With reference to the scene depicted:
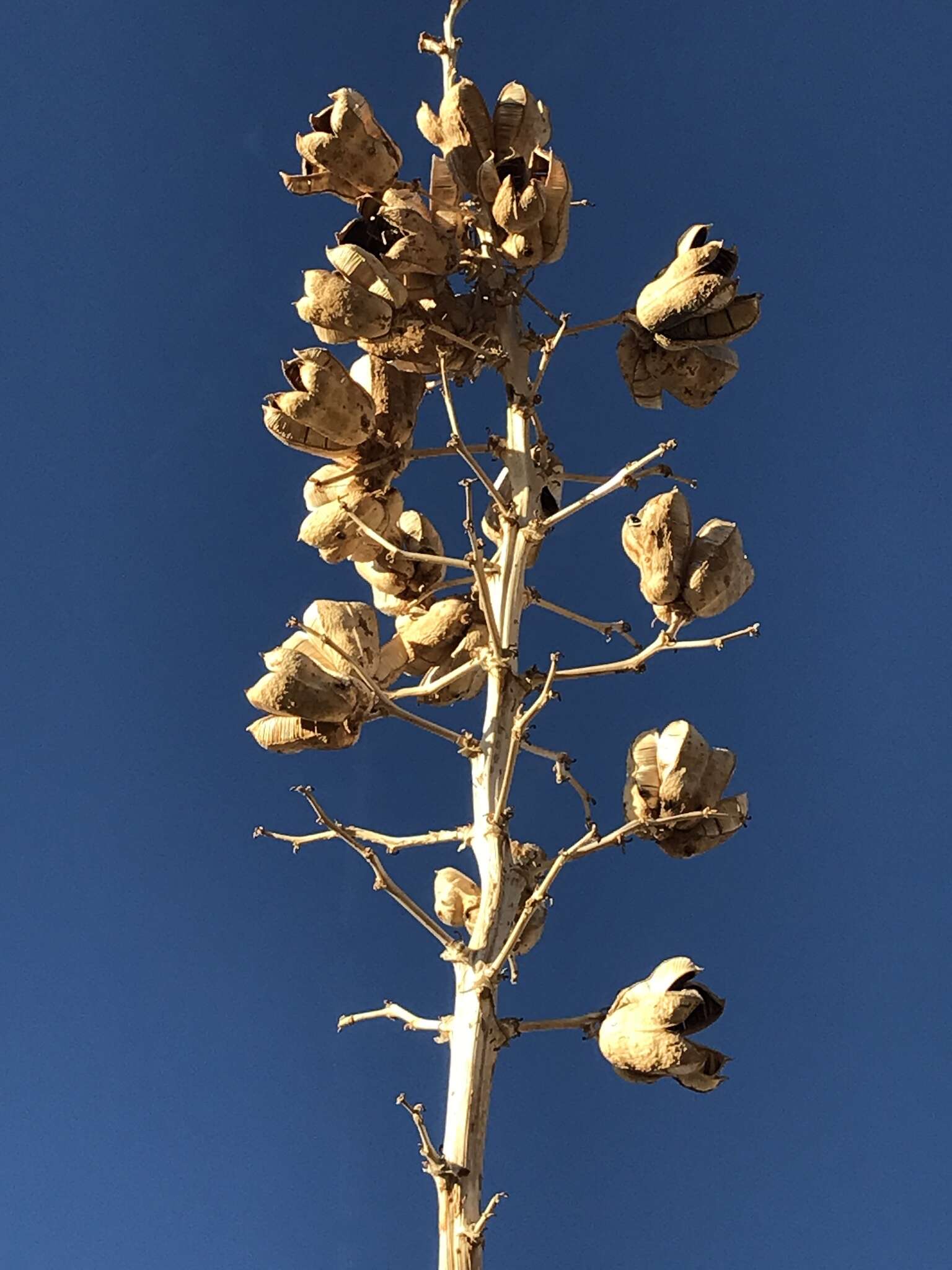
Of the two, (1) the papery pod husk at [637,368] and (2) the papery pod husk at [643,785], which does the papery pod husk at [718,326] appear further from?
(2) the papery pod husk at [643,785]

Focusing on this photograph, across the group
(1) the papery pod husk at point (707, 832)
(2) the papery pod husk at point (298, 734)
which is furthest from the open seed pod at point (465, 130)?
(1) the papery pod husk at point (707, 832)

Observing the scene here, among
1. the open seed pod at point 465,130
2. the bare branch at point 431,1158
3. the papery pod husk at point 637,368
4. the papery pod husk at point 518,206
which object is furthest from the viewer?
the open seed pod at point 465,130

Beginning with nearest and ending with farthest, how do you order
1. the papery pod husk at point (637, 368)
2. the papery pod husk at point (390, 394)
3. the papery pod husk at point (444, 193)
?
the papery pod husk at point (390, 394) → the papery pod husk at point (637, 368) → the papery pod husk at point (444, 193)

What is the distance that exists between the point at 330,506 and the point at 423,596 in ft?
1.60

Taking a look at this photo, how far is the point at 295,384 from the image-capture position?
162 inches

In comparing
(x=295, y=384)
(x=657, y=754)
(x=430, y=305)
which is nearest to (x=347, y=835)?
(x=657, y=754)

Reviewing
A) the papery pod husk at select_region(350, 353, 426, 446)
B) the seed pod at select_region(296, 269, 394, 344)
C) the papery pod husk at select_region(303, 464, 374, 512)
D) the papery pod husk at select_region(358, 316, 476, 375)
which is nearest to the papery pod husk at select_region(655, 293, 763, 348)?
the papery pod husk at select_region(358, 316, 476, 375)

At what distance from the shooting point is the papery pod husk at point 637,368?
4.44 meters

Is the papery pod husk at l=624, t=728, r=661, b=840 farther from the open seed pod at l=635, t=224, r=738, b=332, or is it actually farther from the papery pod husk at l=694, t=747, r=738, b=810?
the open seed pod at l=635, t=224, r=738, b=332

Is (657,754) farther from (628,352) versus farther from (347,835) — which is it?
(628,352)

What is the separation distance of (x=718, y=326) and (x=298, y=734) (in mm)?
2031

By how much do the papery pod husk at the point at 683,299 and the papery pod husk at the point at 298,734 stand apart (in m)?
1.77

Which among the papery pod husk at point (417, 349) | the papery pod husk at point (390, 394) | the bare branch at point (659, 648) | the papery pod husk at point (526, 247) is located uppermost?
the papery pod husk at point (526, 247)

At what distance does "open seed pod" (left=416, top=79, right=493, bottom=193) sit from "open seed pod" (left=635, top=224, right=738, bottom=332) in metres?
0.89
